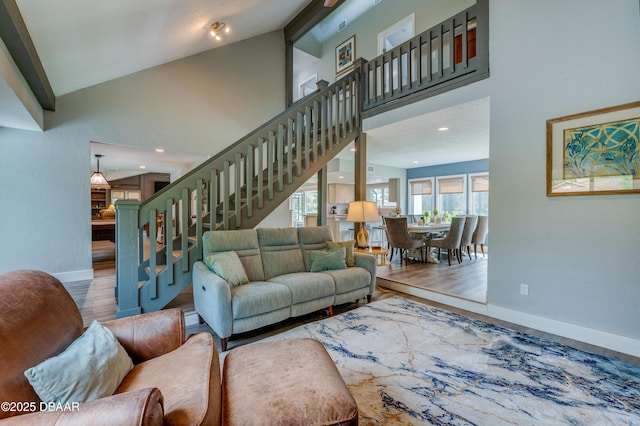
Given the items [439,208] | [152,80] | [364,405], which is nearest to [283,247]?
[364,405]

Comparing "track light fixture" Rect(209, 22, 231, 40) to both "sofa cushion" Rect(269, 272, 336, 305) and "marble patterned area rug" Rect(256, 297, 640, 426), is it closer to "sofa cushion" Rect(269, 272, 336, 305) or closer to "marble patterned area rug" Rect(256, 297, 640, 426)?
"sofa cushion" Rect(269, 272, 336, 305)

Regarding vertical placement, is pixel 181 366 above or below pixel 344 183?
below

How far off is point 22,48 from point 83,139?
6.61 ft

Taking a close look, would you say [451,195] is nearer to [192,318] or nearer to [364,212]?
[364,212]

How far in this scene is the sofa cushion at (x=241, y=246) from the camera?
299 centimetres

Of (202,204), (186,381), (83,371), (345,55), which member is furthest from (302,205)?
(83,371)

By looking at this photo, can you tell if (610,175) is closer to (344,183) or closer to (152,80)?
(152,80)

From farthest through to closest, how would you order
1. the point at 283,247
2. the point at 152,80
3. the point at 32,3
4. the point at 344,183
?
the point at 344,183
the point at 152,80
the point at 283,247
the point at 32,3

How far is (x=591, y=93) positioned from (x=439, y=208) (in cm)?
621

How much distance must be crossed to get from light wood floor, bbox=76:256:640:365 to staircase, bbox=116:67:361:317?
47cm

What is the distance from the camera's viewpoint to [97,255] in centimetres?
595

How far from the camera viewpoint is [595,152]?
254 centimetres

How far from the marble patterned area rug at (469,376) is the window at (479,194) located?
565 cm

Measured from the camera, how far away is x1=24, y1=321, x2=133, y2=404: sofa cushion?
98 centimetres
